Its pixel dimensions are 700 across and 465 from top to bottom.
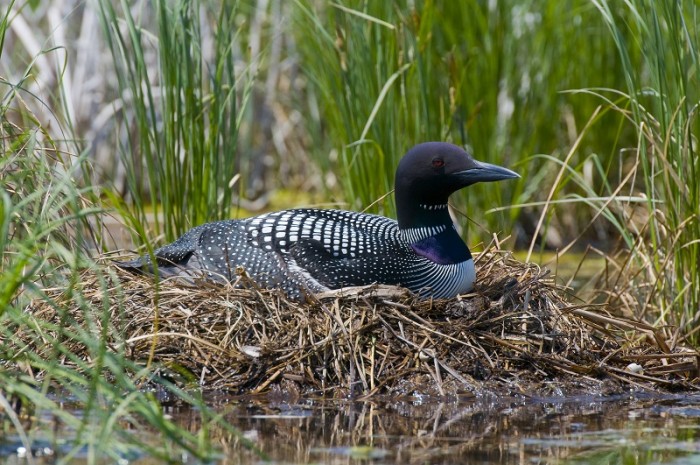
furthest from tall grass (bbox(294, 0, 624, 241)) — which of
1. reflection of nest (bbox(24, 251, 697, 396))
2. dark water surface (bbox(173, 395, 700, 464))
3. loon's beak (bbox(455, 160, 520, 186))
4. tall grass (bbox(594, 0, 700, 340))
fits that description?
dark water surface (bbox(173, 395, 700, 464))

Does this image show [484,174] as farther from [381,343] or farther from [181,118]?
[181,118]

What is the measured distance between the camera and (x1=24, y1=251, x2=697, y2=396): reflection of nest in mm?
4059

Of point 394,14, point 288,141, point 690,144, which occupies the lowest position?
point 288,141

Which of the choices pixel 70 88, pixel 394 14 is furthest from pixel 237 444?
pixel 70 88

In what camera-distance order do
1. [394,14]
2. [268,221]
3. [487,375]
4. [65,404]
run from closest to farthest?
→ [65,404] < [487,375] < [268,221] < [394,14]

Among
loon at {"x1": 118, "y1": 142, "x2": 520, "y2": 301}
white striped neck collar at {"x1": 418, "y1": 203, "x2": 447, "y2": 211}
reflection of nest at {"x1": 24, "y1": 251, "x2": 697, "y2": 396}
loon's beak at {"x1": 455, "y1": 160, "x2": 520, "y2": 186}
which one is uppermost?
loon's beak at {"x1": 455, "y1": 160, "x2": 520, "y2": 186}

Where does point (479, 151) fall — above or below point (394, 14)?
below

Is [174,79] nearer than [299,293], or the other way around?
[299,293]

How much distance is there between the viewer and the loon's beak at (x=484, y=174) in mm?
4520

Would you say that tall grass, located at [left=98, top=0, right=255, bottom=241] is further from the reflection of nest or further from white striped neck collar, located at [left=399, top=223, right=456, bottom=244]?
white striped neck collar, located at [left=399, top=223, right=456, bottom=244]

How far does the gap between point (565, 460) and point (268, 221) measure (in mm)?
2079

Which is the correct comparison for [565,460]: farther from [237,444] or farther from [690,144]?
[690,144]

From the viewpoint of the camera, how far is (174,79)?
4.95m

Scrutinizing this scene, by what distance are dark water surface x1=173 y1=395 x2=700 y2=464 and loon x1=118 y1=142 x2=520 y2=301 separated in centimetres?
71
